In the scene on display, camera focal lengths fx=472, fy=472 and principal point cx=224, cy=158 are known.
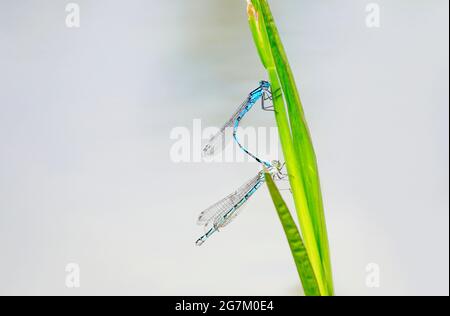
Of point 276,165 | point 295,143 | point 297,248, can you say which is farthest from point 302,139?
point 276,165

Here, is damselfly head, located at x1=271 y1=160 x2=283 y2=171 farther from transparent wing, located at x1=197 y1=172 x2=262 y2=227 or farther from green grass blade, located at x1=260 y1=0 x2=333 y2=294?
green grass blade, located at x1=260 y1=0 x2=333 y2=294

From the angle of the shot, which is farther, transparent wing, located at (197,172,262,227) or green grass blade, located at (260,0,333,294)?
transparent wing, located at (197,172,262,227)

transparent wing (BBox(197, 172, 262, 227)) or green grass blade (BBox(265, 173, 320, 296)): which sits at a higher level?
transparent wing (BBox(197, 172, 262, 227))

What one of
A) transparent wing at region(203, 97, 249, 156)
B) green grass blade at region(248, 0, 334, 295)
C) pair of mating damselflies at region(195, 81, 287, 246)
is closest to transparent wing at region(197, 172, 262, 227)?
pair of mating damselflies at region(195, 81, 287, 246)

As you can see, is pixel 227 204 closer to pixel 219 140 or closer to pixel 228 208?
pixel 228 208

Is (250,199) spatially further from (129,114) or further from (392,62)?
(392,62)

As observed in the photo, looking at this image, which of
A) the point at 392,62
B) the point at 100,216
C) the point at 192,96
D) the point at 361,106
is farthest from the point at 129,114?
the point at 392,62
